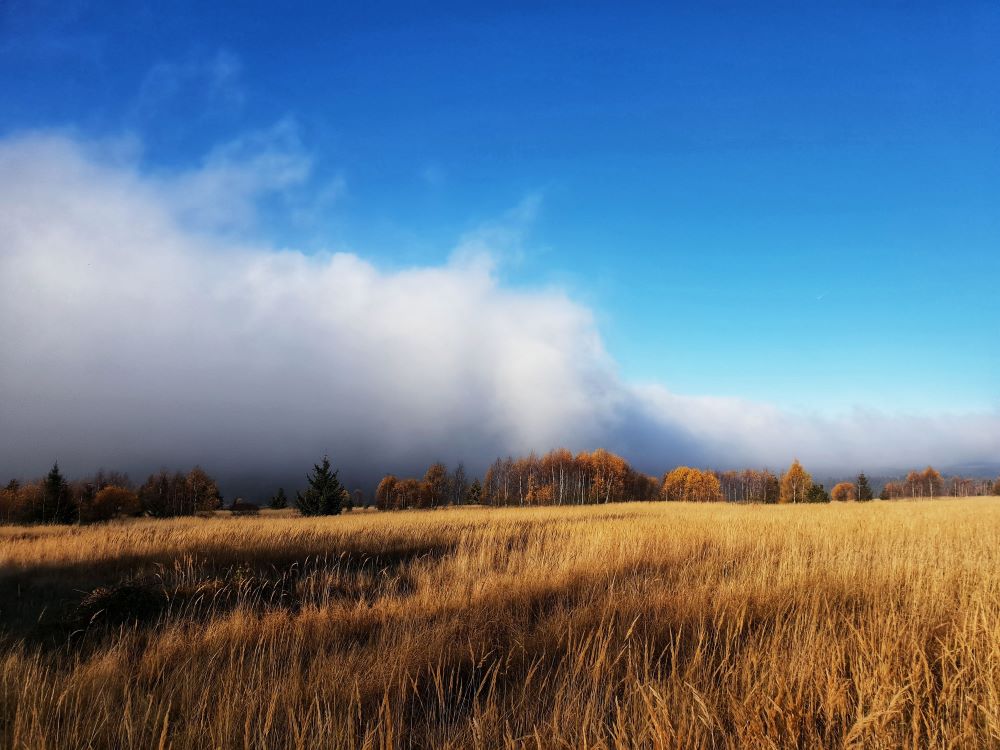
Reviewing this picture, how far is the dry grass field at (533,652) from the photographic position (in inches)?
90.0

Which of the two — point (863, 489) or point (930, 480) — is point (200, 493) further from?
point (930, 480)

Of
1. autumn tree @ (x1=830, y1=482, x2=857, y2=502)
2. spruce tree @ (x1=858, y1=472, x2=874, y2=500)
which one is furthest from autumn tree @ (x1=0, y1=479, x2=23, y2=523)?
autumn tree @ (x1=830, y1=482, x2=857, y2=502)

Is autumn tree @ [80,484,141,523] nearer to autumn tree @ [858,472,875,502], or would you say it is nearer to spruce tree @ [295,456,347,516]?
spruce tree @ [295,456,347,516]

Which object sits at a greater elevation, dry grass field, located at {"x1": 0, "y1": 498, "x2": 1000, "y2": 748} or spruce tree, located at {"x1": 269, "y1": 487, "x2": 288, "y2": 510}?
dry grass field, located at {"x1": 0, "y1": 498, "x2": 1000, "y2": 748}

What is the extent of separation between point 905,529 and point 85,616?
521 inches

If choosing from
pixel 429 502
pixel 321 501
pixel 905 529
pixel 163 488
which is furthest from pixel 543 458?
pixel 905 529

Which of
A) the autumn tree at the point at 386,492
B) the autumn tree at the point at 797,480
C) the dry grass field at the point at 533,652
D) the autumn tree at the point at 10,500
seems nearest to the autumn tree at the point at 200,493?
the autumn tree at the point at 10,500

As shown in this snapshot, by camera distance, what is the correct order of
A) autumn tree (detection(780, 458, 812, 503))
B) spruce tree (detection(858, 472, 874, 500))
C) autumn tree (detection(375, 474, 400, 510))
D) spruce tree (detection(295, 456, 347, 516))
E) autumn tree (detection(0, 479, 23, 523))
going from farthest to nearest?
autumn tree (detection(375, 474, 400, 510)) < autumn tree (detection(780, 458, 812, 503)) < spruce tree (detection(858, 472, 874, 500)) < autumn tree (detection(0, 479, 23, 523)) < spruce tree (detection(295, 456, 347, 516))

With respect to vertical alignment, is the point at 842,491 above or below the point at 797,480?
below

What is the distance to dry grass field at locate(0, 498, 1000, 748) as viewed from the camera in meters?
2.29

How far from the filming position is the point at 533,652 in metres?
3.63

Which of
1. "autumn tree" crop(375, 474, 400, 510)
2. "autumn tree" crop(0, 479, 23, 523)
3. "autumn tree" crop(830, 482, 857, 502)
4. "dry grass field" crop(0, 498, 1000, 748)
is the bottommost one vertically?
"autumn tree" crop(830, 482, 857, 502)

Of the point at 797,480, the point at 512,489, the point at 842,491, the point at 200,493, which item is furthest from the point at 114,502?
the point at 842,491

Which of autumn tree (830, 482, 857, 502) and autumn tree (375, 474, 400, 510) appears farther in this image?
autumn tree (830, 482, 857, 502)
